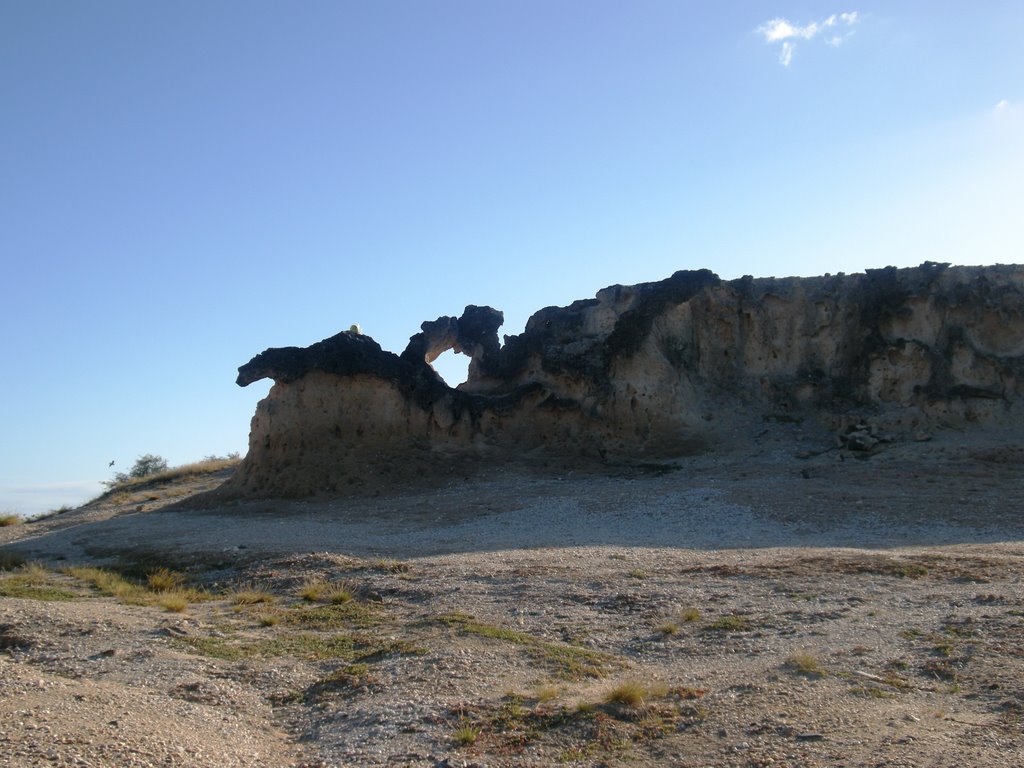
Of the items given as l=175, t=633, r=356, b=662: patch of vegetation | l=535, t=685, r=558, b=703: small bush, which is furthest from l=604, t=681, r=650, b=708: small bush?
l=175, t=633, r=356, b=662: patch of vegetation

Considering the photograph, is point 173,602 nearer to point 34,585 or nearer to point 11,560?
point 34,585

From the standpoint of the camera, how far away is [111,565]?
18516 millimetres

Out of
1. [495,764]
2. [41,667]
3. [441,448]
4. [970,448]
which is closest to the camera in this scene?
[495,764]

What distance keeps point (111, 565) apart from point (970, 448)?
19.7 m

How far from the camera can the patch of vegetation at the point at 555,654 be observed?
955 centimetres

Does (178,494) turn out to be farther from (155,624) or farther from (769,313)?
(155,624)

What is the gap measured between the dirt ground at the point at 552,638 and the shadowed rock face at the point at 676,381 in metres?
6.02

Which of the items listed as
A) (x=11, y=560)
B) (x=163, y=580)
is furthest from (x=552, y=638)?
(x=11, y=560)

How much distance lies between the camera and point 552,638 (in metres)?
→ 11.0

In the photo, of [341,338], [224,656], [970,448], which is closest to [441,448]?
[341,338]

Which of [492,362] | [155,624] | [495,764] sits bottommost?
[495,764]

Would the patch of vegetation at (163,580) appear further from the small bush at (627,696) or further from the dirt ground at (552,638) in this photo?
the small bush at (627,696)

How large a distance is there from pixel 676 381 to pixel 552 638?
18.5 m

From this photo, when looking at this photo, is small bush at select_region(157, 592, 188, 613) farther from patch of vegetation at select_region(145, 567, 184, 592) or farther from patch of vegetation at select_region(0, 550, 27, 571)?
patch of vegetation at select_region(0, 550, 27, 571)
